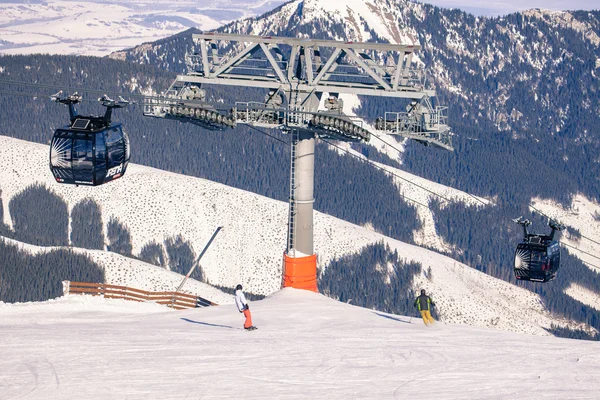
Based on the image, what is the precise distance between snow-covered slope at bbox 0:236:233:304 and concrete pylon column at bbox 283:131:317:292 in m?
76.7

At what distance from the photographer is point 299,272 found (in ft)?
206

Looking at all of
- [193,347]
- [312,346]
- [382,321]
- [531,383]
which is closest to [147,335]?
[193,347]

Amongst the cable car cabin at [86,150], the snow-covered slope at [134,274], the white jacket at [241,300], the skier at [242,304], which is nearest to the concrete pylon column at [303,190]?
the skier at [242,304]

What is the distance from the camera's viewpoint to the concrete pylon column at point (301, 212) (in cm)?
6166

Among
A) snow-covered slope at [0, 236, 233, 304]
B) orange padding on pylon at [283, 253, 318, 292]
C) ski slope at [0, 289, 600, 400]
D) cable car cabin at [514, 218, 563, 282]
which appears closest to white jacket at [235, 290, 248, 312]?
ski slope at [0, 289, 600, 400]

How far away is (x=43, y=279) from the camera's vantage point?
462 ft

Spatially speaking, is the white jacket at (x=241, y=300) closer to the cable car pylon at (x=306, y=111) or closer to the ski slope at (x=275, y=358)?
the ski slope at (x=275, y=358)

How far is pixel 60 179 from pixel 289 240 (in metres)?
15.4

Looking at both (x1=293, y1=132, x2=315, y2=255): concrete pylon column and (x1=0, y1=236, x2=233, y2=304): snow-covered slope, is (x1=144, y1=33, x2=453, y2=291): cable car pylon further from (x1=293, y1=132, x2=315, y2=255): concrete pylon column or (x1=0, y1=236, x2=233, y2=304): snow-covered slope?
(x1=0, y1=236, x2=233, y2=304): snow-covered slope

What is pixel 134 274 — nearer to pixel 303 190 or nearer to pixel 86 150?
pixel 303 190

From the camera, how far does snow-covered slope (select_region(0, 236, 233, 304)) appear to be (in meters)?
142

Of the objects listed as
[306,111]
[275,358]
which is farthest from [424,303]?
[306,111]

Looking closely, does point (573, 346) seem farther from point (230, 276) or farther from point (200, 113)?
point (230, 276)

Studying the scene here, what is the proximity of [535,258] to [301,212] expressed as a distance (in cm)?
1503
